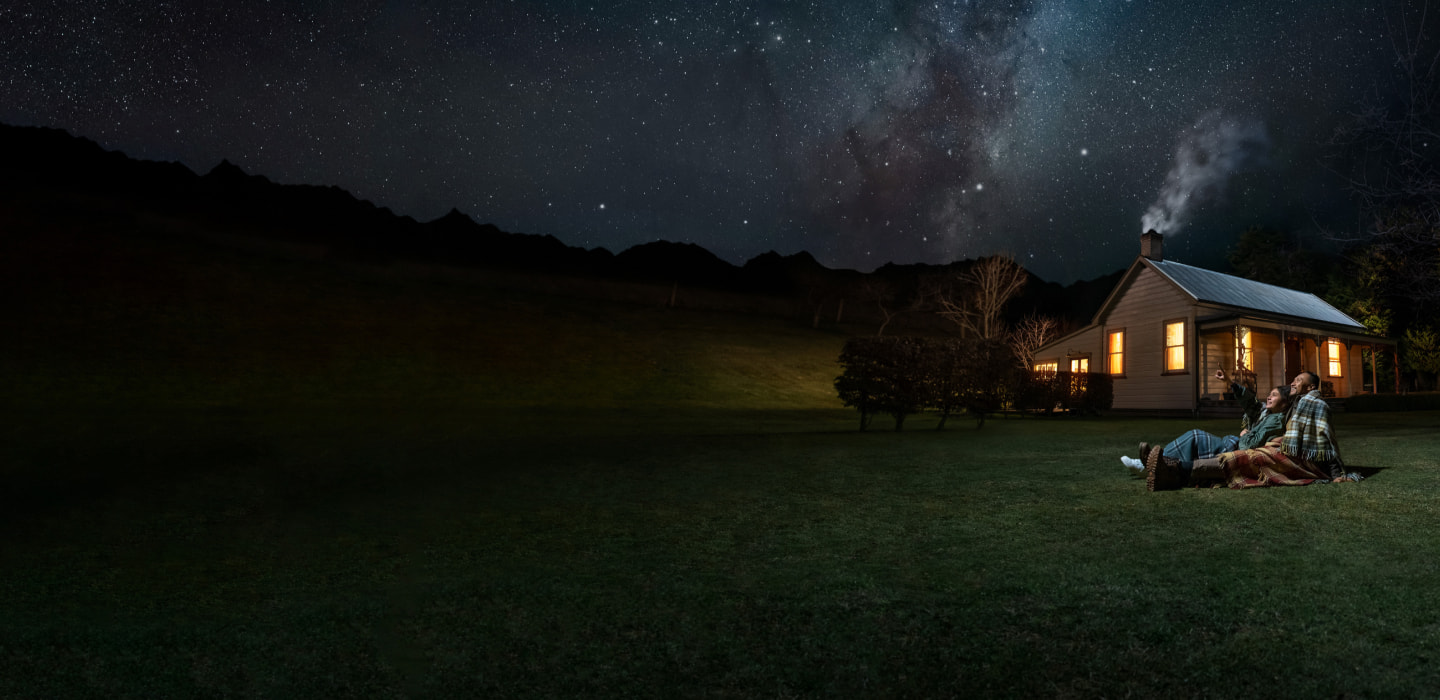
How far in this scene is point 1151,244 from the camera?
2980 centimetres

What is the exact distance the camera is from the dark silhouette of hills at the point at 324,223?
2562 inches

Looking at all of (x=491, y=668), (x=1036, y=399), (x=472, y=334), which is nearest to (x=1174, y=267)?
(x=1036, y=399)

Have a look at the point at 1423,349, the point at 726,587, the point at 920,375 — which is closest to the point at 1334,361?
the point at 1423,349

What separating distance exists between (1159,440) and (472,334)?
39656 millimetres

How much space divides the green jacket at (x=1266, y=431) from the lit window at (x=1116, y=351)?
923 inches

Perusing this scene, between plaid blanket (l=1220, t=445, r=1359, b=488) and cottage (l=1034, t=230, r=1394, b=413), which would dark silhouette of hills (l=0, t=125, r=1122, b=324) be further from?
plaid blanket (l=1220, t=445, r=1359, b=488)

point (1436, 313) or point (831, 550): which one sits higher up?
point (1436, 313)

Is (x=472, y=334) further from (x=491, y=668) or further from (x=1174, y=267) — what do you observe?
(x=491, y=668)

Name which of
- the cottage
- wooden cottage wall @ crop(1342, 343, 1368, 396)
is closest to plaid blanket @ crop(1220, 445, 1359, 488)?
the cottage

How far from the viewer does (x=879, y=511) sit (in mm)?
7586

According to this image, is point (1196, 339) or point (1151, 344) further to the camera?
point (1151, 344)

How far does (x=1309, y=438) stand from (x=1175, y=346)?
22.1 meters

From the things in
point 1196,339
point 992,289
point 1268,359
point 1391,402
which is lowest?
point 1391,402

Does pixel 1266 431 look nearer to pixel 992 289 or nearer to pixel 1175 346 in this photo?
pixel 1175 346
